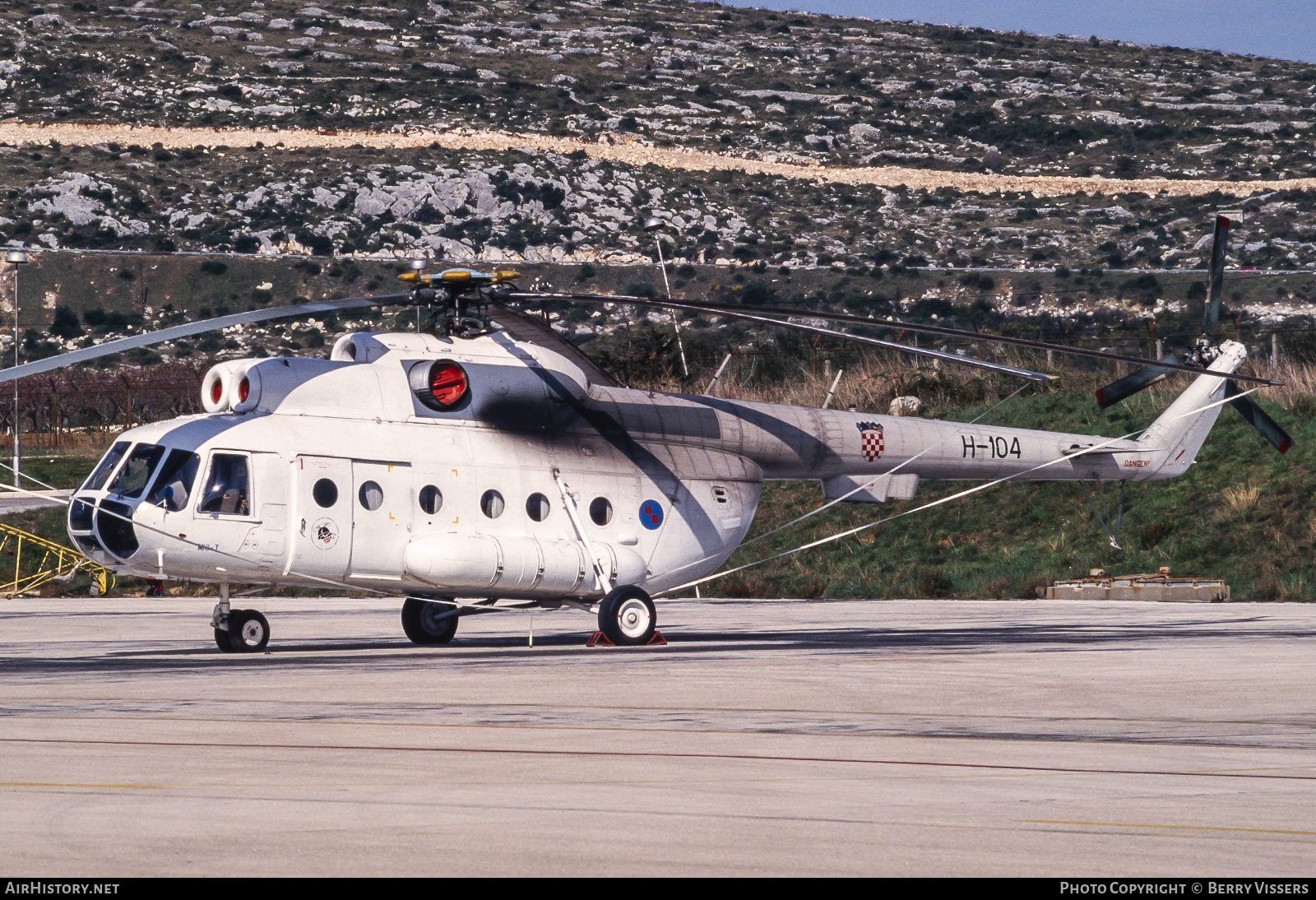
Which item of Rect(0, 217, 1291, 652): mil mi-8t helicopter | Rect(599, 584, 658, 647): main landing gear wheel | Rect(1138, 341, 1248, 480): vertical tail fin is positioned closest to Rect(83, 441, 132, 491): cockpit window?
Rect(0, 217, 1291, 652): mil mi-8t helicopter

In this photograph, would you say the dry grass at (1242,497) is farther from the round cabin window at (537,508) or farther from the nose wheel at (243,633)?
the nose wheel at (243,633)

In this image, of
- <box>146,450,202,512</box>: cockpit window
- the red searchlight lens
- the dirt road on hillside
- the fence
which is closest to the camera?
<box>146,450,202,512</box>: cockpit window

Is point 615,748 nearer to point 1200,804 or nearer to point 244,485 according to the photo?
point 1200,804

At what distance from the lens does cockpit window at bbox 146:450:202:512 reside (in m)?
17.0

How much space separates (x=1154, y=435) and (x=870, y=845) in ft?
65.9

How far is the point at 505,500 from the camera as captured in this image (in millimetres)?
18984

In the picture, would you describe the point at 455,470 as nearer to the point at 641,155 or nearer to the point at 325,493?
the point at 325,493

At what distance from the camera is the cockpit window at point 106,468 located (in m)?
17.3

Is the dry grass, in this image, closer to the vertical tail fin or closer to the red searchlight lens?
the vertical tail fin

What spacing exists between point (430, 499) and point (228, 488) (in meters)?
2.37

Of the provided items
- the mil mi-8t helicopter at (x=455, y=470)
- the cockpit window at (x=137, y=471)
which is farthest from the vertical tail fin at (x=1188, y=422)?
the cockpit window at (x=137, y=471)

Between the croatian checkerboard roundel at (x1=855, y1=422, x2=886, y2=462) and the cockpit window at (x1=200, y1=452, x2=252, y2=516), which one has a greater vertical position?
the cockpit window at (x1=200, y1=452, x2=252, y2=516)

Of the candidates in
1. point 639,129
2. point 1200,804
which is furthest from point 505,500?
point 639,129

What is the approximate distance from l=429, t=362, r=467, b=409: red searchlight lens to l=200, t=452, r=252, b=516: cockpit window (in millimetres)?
2443
